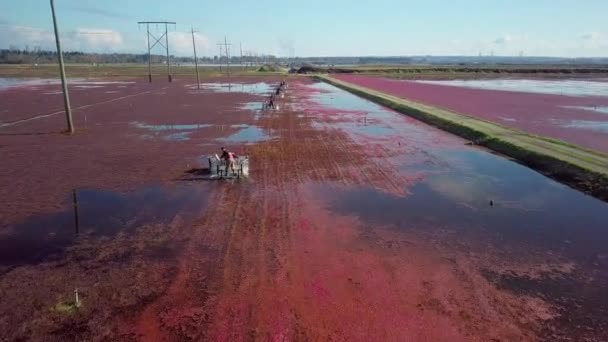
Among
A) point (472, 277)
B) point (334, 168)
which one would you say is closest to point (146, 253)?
point (472, 277)

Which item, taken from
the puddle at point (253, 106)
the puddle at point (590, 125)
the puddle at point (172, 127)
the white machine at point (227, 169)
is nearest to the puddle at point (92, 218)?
the white machine at point (227, 169)

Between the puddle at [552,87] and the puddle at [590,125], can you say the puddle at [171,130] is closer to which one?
the puddle at [590,125]

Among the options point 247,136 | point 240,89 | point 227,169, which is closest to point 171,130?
point 247,136

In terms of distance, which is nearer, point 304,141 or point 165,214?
point 165,214

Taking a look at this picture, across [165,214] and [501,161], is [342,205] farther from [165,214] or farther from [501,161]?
[501,161]

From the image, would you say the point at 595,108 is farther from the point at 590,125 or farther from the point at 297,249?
the point at 297,249

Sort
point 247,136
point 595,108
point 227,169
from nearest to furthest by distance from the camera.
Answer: point 227,169
point 247,136
point 595,108
